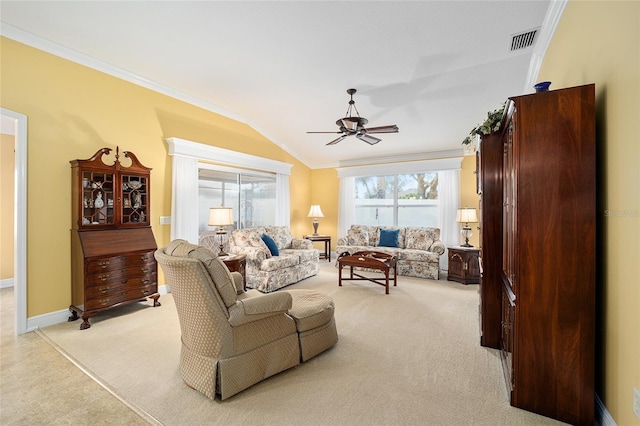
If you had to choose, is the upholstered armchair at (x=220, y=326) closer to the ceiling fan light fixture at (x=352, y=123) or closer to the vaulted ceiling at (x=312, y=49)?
the vaulted ceiling at (x=312, y=49)

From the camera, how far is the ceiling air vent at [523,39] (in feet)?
9.41

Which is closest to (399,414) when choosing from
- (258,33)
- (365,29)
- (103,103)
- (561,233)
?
(561,233)

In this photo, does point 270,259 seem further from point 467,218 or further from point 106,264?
point 467,218

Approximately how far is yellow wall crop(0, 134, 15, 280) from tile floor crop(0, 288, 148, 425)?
2972mm

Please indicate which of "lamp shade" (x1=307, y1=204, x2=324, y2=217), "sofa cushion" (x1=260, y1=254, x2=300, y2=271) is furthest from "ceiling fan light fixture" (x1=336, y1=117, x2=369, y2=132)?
"lamp shade" (x1=307, y1=204, x2=324, y2=217)

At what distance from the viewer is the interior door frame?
299 cm

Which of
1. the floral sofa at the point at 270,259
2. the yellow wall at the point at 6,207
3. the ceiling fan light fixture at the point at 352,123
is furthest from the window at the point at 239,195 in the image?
the yellow wall at the point at 6,207

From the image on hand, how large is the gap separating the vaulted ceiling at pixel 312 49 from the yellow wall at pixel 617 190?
3.46ft

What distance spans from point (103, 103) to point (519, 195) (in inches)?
183

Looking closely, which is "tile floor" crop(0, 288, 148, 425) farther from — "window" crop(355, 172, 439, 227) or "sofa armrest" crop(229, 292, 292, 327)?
"window" crop(355, 172, 439, 227)

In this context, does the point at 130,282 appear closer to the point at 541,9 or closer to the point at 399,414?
the point at 399,414

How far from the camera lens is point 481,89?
161 inches

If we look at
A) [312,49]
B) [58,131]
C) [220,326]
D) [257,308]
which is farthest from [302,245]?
[58,131]

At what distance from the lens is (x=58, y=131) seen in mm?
3295
